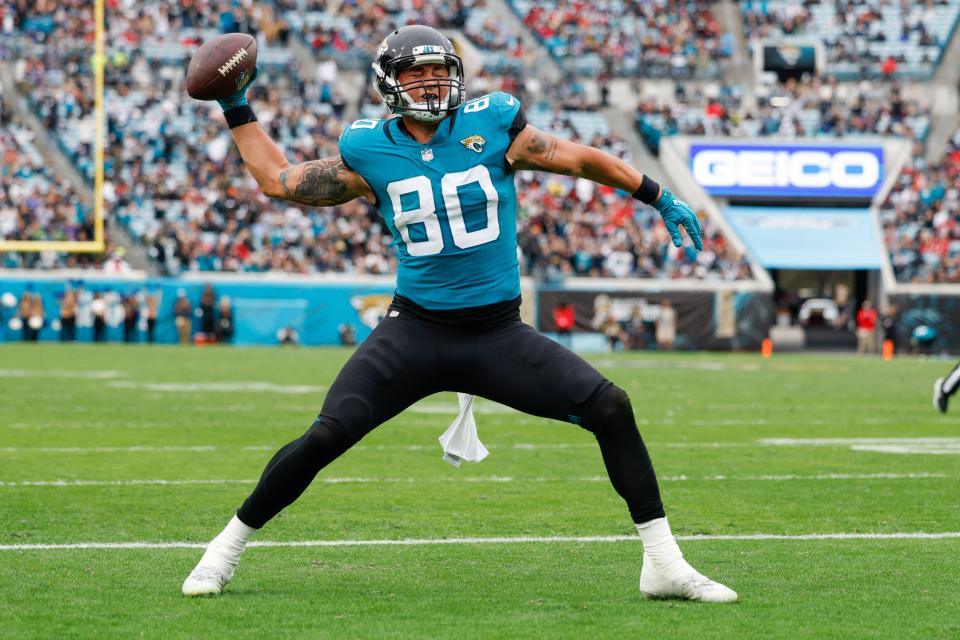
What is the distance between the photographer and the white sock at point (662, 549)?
Result: 4.71 meters

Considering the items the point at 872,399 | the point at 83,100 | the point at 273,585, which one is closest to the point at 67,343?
the point at 83,100

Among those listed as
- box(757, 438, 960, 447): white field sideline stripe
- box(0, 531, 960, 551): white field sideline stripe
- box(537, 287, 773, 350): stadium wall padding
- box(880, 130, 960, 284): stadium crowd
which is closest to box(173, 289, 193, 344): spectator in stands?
box(537, 287, 773, 350): stadium wall padding

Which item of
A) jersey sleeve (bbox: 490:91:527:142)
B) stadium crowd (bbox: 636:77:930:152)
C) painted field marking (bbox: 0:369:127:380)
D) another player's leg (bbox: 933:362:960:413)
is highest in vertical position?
jersey sleeve (bbox: 490:91:527:142)

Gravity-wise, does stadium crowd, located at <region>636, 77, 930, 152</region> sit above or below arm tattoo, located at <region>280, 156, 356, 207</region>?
below

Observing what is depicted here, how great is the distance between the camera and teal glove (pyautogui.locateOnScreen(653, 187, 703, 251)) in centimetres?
494

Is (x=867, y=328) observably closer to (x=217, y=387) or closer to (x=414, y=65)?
(x=217, y=387)

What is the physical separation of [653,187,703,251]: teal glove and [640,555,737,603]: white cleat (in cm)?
108

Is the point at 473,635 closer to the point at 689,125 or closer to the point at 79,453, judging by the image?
the point at 79,453

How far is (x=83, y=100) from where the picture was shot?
31547mm

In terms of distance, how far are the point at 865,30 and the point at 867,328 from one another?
996cm

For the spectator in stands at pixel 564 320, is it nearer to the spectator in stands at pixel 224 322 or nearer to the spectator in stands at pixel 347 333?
the spectator in stands at pixel 347 333

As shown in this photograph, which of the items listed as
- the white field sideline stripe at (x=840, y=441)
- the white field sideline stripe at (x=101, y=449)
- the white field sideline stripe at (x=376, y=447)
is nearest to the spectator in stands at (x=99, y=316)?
the white field sideline stripe at (x=376, y=447)

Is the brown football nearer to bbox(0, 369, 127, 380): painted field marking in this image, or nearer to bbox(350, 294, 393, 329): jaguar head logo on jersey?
bbox(0, 369, 127, 380): painted field marking

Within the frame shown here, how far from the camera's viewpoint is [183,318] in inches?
1133
